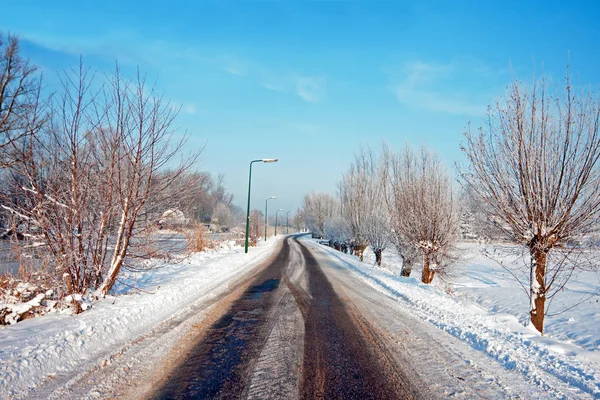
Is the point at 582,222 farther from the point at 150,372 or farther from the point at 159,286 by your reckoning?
the point at 159,286

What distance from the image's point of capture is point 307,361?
477cm

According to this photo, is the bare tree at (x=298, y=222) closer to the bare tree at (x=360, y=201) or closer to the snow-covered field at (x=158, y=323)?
the bare tree at (x=360, y=201)

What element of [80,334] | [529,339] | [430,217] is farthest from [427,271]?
[80,334]

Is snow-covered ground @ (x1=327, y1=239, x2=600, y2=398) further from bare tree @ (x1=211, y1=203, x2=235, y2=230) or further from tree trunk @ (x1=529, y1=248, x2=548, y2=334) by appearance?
bare tree @ (x1=211, y1=203, x2=235, y2=230)

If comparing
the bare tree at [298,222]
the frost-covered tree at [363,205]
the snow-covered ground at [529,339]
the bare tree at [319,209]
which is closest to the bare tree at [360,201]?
the frost-covered tree at [363,205]

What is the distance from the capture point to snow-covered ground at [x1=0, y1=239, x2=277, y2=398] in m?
3.99

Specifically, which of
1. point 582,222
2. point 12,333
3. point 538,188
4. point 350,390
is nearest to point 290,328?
point 350,390

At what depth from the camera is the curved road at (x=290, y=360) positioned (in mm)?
3848

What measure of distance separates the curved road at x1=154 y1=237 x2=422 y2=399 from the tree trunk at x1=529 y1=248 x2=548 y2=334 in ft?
13.3

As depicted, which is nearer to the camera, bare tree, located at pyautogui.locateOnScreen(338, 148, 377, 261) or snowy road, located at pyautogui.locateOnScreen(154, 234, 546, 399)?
snowy road, located at pyautogui.locateOnScreen(154, 234, 546, 399)

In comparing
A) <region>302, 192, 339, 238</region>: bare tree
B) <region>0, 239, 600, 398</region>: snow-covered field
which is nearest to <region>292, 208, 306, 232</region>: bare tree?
<region>302, 192, 339, 238</region>: bare tree

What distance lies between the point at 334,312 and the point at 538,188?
17.0ft

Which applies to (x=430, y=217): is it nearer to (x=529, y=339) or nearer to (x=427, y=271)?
(x=427, y=271)

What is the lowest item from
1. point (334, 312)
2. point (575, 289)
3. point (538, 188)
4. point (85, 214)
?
point (575, 289)
